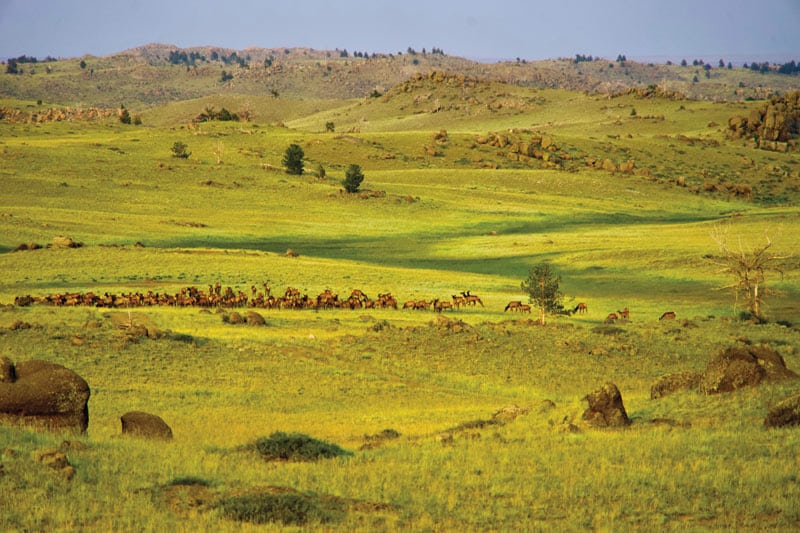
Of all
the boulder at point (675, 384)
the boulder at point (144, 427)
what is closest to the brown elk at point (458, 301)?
Result: the boulder at point (675, 384)

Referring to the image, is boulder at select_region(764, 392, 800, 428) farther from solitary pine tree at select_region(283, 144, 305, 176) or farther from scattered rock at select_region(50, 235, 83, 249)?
solitary pine tree at select_region(283, 144, 305, 176)

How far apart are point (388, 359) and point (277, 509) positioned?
65.9 feet

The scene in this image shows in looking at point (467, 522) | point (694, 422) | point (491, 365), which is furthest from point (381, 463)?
point (491, 365)

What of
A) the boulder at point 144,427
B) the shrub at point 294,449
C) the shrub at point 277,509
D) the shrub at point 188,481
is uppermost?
the shrub at point 277,509

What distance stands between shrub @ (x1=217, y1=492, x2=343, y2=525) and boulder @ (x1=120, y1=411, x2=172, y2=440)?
6047mm

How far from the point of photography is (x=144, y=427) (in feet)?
65.5

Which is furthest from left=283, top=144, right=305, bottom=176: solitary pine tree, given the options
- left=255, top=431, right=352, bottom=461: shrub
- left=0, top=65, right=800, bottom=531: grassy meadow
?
left=255, top=431, right=352, bottom=461: shrub

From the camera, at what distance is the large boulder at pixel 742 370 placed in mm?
22797

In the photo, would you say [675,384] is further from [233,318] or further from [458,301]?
[458,301]

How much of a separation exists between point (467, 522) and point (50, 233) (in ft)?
198

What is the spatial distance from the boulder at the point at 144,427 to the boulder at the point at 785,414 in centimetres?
1246

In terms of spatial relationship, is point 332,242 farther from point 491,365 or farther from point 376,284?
point 491,365

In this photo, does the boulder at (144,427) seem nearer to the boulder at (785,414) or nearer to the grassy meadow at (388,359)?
the grassy meadow at (388,359)

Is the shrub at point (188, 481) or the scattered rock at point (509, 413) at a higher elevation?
the shrub at point (188, 481)
